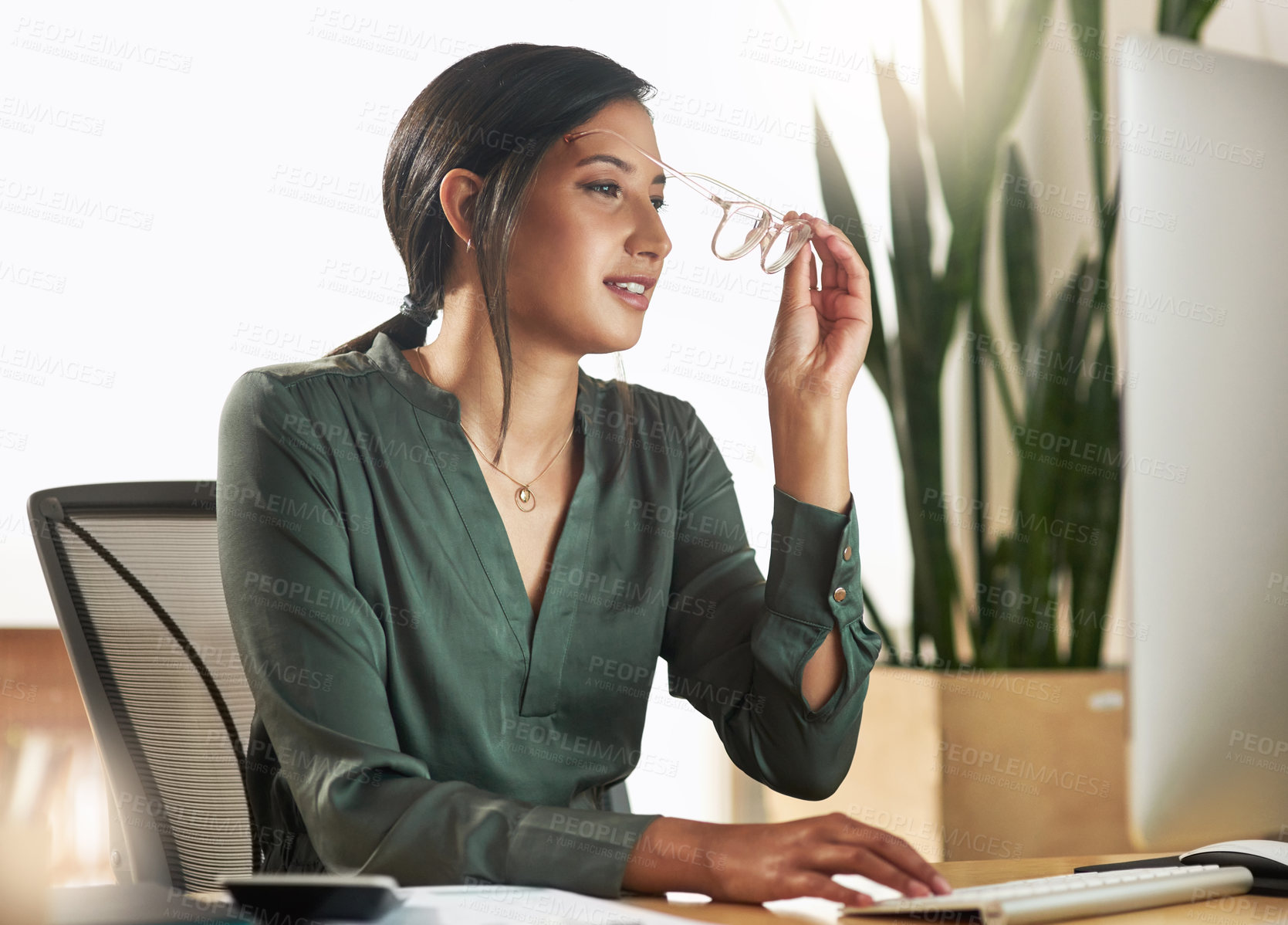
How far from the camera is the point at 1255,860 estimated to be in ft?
2.25

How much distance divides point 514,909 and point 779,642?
→ 45 cm

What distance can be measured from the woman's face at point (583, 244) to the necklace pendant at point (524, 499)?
15 centimetres

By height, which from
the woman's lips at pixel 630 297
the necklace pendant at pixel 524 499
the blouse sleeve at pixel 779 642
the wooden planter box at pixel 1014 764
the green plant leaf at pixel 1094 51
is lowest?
the wooden planter box at pixel 1014 764

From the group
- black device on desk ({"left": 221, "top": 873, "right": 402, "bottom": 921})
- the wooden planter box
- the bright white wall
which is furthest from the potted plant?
black device on desk ({"left": 221, "top": 873, "right": 402, "bottom": 921})

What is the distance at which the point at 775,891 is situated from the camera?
60 cm

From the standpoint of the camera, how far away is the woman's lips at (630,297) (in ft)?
3.59

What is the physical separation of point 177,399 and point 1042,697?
60.3 inches

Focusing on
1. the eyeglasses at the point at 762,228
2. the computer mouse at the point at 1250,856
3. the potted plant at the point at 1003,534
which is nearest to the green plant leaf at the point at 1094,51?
the potted plant at the point at 1003,534

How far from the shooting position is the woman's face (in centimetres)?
108

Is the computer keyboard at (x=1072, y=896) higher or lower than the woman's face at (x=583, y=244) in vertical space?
lower

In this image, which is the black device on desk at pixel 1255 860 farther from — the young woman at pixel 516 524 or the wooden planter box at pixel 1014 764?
the wooden planter box at pixel 1014 764

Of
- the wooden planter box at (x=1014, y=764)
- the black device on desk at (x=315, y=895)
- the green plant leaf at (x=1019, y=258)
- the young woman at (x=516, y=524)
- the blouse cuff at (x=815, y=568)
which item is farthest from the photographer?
the green plant leaf at (x=1019, y=258)

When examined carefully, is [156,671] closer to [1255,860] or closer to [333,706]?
[333,706]

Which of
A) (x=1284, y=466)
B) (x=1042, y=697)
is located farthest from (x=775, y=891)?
(x=1042, y=697)
